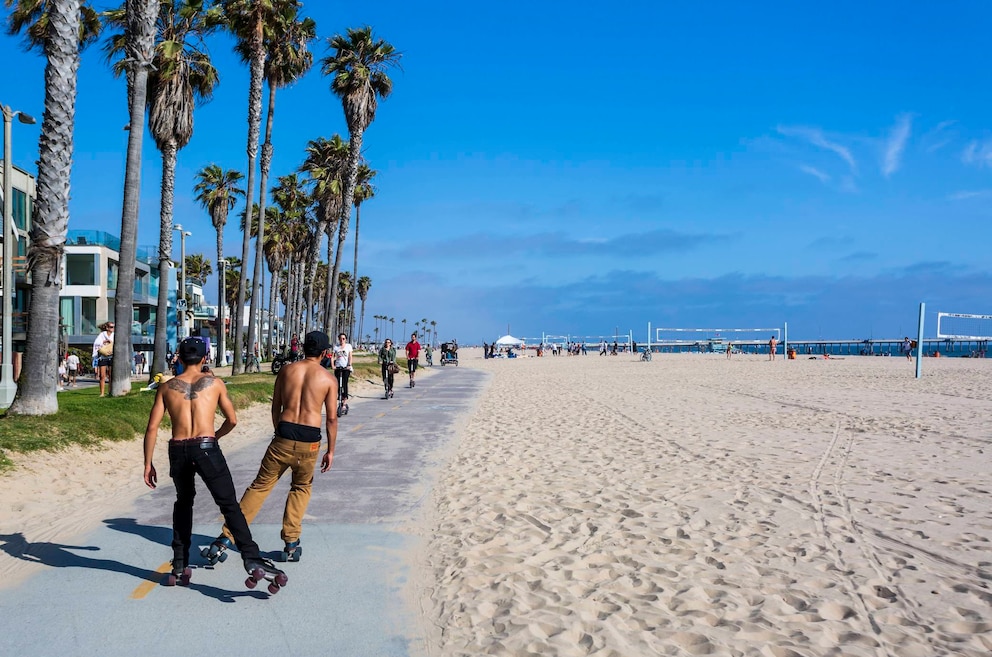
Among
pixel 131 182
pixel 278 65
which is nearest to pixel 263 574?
pixel 131 182

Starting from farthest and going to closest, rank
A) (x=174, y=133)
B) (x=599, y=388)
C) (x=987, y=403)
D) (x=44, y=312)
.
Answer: (x=599, y=388)
(x=174, y=133)
(x=987, y=403)
(x=44, y=312)

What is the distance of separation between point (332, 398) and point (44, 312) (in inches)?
346

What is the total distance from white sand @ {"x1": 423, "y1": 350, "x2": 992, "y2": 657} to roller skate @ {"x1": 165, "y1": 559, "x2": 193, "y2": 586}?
1.69 metres

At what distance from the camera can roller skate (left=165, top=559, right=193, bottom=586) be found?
5.31 metres

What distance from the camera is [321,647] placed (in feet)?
14.3

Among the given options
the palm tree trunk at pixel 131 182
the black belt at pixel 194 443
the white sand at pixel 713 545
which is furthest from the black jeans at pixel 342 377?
the black belt at pixel 194 443

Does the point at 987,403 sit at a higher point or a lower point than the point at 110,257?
lower

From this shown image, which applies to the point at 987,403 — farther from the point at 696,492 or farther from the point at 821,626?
the point at 821,626

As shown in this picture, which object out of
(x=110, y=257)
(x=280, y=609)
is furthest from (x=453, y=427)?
(x=110, y=257)

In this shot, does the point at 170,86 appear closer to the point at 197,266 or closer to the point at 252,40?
the point at 252,40

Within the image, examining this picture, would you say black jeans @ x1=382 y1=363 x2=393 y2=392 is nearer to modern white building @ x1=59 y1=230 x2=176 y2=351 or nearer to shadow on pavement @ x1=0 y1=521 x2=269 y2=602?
shadow on pavement @ x1=0 y1=521 x2=269 y2=602

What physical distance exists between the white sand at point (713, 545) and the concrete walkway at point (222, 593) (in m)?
0.38

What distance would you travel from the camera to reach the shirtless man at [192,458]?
515cm

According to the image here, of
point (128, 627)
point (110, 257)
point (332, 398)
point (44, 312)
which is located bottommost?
point (128, 627)
